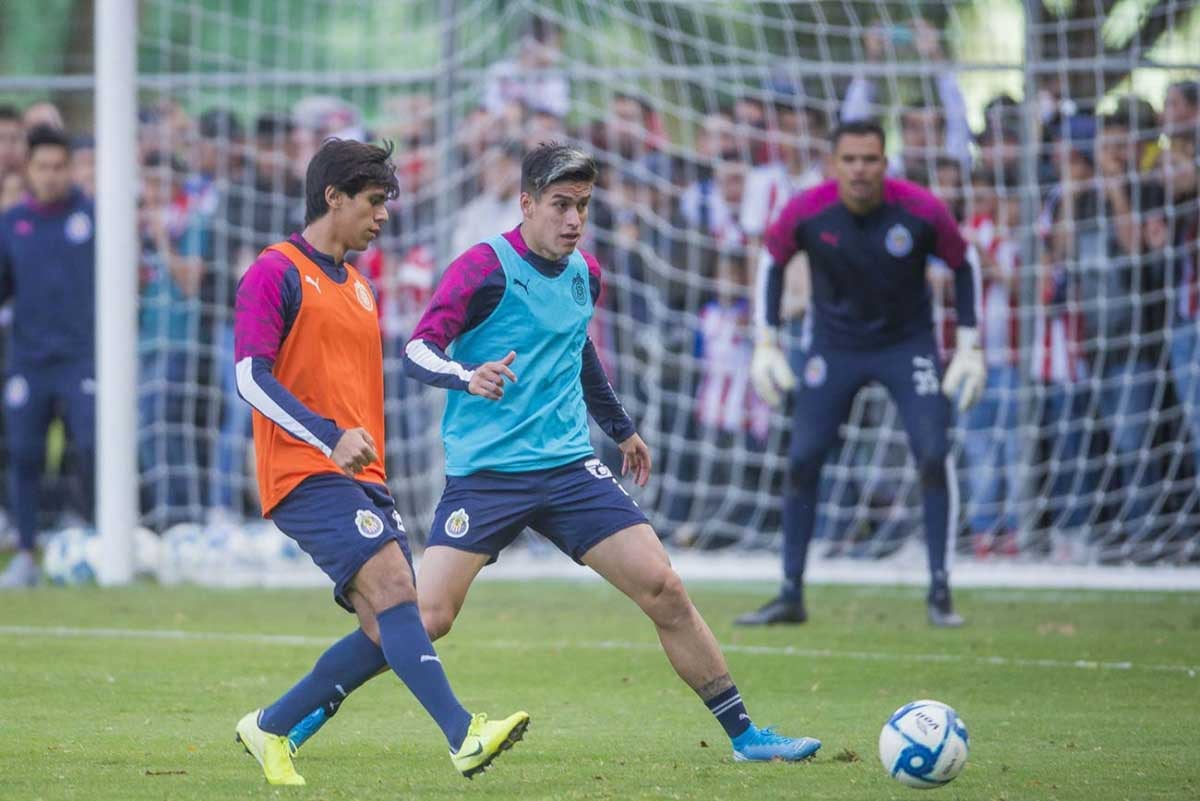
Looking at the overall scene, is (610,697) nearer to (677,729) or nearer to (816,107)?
(677,729)

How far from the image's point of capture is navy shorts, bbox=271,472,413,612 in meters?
5.74

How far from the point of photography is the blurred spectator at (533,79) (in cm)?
1422

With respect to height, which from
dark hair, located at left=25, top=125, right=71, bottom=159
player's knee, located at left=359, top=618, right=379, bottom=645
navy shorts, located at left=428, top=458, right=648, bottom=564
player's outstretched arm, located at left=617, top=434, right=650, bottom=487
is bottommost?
player's knee, located at left=359, top=618, right=379, bottom=645

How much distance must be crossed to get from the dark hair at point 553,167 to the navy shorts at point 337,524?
1153 mm

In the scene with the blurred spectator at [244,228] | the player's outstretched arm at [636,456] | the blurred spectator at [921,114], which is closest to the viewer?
the player's outstretched arm at [636,456]

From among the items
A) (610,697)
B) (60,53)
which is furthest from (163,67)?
(610,697)

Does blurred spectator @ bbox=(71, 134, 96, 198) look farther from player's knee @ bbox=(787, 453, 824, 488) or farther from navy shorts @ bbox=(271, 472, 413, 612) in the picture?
navy shorts @ bbox=(271, 472, 413, 612)

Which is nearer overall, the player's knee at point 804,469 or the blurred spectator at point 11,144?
the player's knee at point 804,469

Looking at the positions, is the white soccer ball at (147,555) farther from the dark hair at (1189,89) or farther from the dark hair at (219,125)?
the dark hair at (1189,89)

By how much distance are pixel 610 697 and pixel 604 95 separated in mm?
7365

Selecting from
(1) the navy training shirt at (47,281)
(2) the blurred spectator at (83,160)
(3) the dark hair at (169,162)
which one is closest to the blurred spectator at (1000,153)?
(3) the dark hair at (169,162)

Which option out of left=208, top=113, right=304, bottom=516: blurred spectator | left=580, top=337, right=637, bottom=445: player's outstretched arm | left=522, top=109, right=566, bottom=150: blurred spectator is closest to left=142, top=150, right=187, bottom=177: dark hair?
left=208, top=113, right=304, bottom=516: blurred spectator

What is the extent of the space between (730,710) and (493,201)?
27.7ft

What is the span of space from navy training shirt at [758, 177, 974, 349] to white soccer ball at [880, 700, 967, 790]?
16.1ft
